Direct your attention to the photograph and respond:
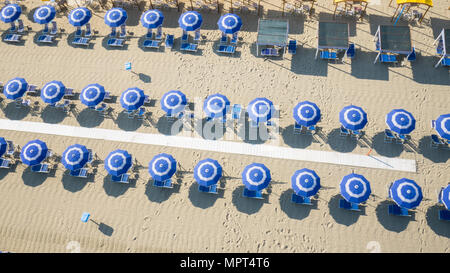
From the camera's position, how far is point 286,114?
59.7ft

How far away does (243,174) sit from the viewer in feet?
50.7

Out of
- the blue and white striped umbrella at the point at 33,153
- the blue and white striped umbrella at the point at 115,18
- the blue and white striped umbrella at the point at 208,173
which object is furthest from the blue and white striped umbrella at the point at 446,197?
the blue and white striped umbrella at the point at 115,18

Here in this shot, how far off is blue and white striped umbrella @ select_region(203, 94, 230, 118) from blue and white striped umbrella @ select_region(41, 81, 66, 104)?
29.6ft

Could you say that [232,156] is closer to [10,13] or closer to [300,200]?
[300,200]

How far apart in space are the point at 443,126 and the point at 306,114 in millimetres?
7277

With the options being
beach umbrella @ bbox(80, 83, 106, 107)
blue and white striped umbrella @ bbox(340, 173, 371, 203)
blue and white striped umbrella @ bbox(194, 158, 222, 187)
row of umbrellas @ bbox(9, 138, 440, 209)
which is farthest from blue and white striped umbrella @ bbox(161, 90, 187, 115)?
Result: blue and white striped umbrella @ bbox(340, 173, 371, 203)

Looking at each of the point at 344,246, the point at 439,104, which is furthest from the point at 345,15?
the point at 344,246

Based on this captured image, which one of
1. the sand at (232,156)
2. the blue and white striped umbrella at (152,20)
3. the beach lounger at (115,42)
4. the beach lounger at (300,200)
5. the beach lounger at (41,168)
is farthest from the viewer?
the beach lounger at (115,42)

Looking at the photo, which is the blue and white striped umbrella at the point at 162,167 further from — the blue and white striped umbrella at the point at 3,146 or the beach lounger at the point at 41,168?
the blue and white striped umbrella at the point at 3,146

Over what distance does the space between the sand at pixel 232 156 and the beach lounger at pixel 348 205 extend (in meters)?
0.35

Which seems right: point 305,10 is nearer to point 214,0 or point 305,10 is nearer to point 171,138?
point 214,0

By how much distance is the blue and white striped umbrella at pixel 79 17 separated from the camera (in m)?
20.4

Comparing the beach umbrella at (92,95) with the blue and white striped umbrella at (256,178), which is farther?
the beach umbrella at (92,95)

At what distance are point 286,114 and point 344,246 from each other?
26.2 ft
